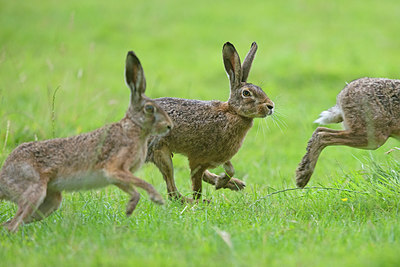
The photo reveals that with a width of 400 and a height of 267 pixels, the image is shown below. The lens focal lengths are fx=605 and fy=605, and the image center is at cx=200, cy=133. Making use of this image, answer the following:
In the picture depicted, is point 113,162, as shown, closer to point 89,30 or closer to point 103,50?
point 103,50

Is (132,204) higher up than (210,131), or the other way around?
(210,131)

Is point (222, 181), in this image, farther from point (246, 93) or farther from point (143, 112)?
Result: point (143, 112)

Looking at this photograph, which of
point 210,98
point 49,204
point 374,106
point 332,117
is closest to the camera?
point 49,204

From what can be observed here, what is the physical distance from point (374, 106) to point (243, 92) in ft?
4.82

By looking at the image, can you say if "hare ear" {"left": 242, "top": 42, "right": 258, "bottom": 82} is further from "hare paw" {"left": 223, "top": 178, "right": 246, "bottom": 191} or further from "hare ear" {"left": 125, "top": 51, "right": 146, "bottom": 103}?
"hare ear" {"left": 125, "top": 51, "right": 146, "bottom": 103}

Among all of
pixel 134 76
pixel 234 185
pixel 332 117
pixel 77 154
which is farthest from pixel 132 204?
pixel 332 117

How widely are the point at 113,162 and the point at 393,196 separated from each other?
8.87ft

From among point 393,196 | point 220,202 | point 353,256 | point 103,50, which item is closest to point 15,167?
point 220,202

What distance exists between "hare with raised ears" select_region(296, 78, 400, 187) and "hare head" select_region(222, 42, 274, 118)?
737 mm

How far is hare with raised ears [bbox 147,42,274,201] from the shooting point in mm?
6844

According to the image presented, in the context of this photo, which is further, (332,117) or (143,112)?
(332,117)

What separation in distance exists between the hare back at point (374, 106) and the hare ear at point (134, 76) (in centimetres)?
270

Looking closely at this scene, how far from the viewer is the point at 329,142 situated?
6.88 m

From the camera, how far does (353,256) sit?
4.44 m
